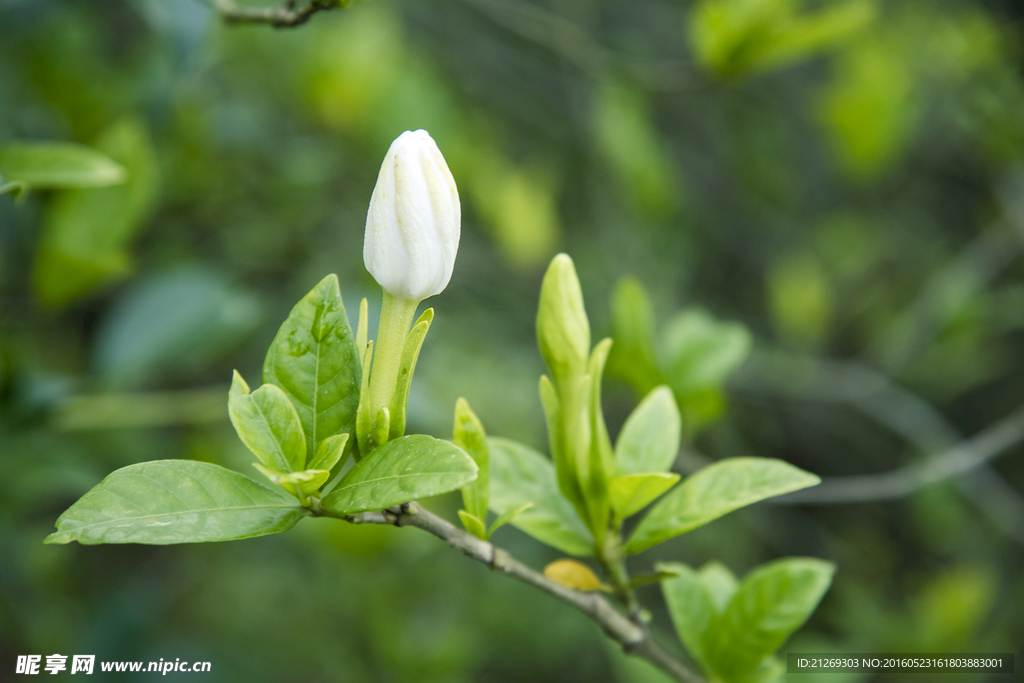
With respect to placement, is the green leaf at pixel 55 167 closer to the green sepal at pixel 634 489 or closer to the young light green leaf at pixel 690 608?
the green sepal at pixel 634 489

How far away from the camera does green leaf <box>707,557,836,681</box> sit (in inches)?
20.2

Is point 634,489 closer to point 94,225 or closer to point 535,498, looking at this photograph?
point 535,498

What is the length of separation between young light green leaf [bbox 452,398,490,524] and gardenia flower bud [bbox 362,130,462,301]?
82 millimetres

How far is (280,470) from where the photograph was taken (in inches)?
15.4

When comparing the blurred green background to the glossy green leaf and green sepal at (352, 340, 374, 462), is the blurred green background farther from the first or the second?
green sepal at (352, 340, 374, 462)

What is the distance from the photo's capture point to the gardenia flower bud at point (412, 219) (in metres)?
0.34

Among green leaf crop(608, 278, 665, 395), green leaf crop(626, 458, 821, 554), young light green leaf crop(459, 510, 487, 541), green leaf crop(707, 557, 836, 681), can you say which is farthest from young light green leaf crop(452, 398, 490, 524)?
green leaf crop(608, 278, 665, 395)

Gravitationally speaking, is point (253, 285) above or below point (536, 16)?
below

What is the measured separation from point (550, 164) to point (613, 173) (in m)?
0.55

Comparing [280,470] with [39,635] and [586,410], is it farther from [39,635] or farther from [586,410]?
[39,635]

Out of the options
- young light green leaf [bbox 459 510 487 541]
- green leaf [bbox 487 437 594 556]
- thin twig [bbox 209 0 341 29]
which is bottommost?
green leaf [bbox 487 437 594 556]

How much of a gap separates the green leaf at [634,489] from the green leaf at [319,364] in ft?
0.60

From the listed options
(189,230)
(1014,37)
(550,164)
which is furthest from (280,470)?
(1014,37)

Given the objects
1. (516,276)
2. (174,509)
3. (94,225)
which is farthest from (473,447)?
(516,276)
